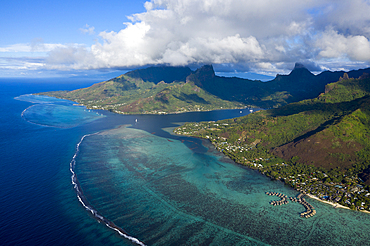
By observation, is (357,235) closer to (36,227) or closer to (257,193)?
(257,193)

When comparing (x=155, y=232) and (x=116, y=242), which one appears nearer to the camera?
(x=116, y=242)

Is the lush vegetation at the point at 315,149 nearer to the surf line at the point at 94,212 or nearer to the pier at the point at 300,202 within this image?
the pier at the point at 300,202

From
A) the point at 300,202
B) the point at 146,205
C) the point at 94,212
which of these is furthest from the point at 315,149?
the point at 94,212

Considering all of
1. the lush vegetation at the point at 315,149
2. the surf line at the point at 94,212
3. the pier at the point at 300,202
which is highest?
the lush vegetation at the point at 315,149

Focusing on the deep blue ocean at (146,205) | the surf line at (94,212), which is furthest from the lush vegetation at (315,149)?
the surf line at (94,212)

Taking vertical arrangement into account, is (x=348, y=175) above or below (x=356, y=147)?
below

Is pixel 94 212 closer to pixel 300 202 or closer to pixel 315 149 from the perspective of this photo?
pixel 300 202

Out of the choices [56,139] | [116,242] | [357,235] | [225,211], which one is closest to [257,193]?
[225,211]
